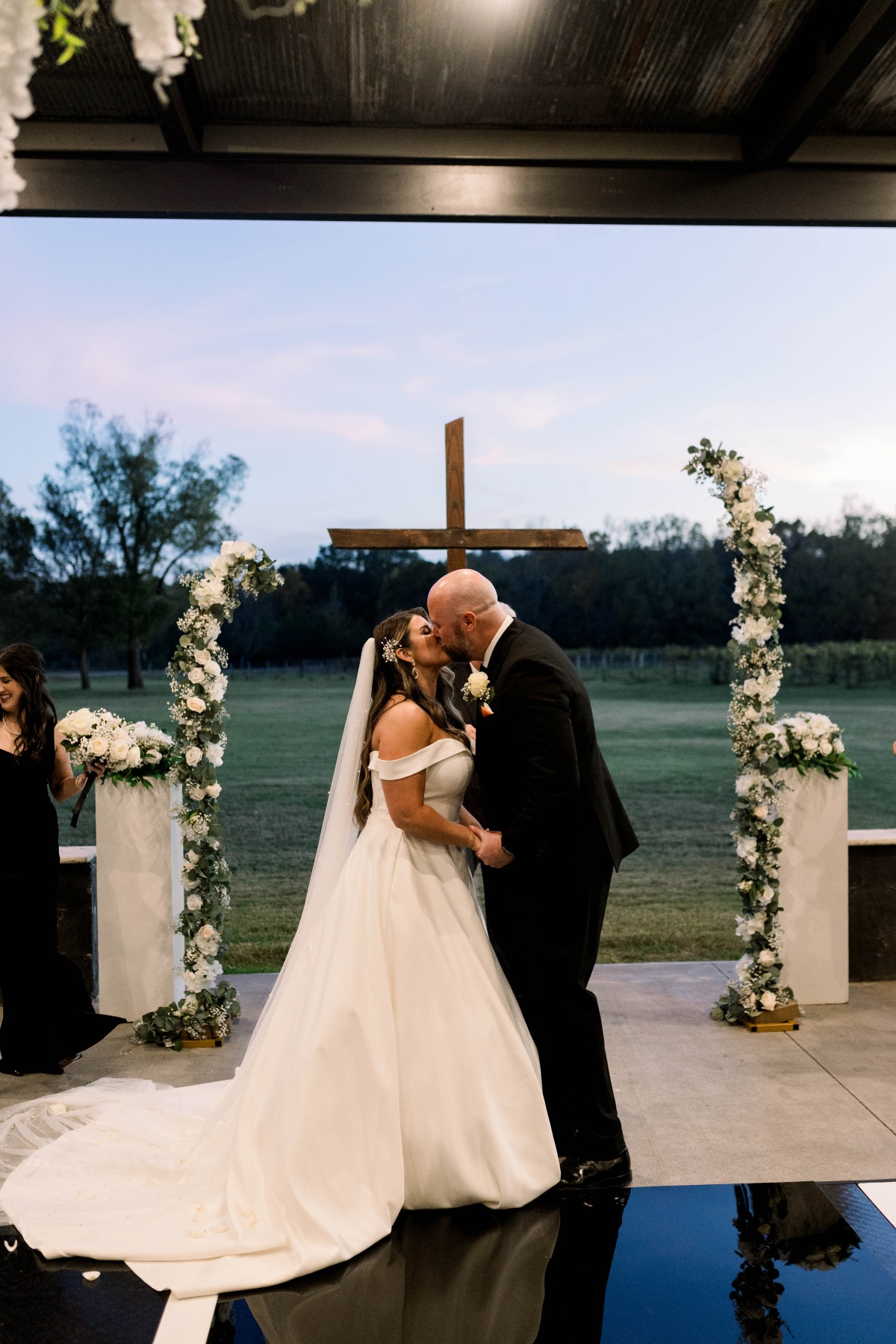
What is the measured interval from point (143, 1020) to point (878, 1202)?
3.08 meters

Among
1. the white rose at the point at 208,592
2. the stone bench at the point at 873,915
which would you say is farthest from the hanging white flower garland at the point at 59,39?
the stone bench at the point at 873,915

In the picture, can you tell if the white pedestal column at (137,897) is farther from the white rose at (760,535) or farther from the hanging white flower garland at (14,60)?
the hanging white flower garland at (14,60)

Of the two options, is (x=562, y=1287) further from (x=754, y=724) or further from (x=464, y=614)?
(x=754, y=724)

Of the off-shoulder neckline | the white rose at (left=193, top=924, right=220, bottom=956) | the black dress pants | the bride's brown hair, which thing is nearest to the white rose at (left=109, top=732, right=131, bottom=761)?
the white rose at (left=193, top=924, right=220, bottom=956)

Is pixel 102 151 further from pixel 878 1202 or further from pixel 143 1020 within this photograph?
pixel 878 1202

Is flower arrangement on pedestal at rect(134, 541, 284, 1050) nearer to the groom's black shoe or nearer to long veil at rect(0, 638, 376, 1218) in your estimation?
long veil at rect(0, 638, 376, 1218)

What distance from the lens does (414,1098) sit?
3.21m

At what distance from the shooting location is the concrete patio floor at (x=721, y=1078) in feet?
12.0

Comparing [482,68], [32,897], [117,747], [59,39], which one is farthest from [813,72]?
[32,897]

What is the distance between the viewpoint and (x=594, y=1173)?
11.5ft

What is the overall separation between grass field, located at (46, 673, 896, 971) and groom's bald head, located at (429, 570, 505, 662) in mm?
4873

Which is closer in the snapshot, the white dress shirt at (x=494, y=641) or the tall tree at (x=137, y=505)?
the white dress shirt at (x=494, y=641)

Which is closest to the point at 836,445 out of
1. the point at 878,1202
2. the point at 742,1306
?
the point at 878,1202

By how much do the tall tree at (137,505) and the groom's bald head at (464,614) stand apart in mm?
5948
